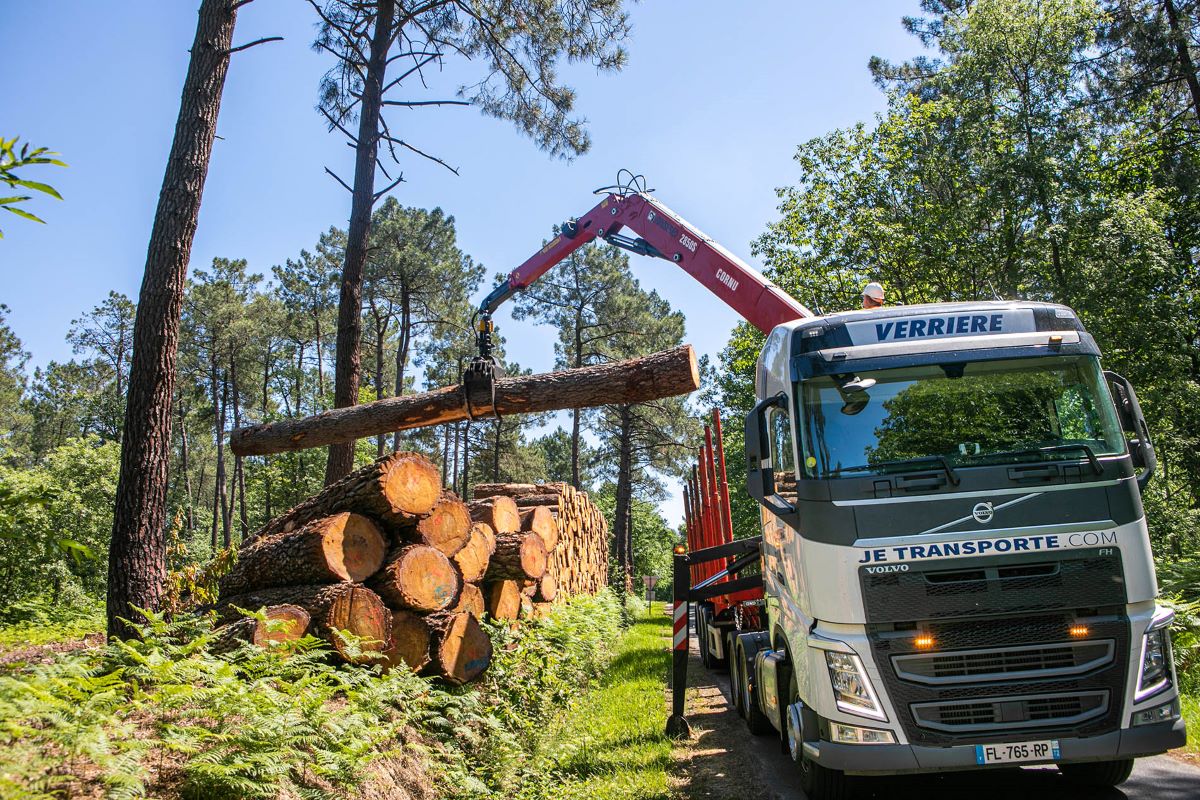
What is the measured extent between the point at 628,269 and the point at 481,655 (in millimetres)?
26109

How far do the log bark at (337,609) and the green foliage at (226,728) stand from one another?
195mm

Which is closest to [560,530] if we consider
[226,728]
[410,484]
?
[410,484]

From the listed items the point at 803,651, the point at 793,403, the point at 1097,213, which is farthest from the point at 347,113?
the point at 1097,213

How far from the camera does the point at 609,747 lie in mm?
7055

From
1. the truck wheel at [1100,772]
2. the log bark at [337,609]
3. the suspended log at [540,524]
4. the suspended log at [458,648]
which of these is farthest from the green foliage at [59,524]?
the truck wheel at [1100,772]

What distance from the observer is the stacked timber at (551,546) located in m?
8.60

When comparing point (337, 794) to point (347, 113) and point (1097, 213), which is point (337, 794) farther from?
point (1097, 213)

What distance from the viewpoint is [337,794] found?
→ 383cm

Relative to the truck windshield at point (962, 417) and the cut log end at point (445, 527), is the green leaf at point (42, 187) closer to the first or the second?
the truck windshield at point (962, 417)

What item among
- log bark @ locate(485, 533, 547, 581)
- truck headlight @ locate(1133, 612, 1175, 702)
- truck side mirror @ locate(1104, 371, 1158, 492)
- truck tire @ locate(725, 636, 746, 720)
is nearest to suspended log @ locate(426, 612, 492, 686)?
log bark @ locate(485, 533, 547, 581)

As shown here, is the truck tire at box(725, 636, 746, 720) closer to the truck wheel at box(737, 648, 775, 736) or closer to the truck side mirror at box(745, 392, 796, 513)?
the truck wheel at box(737, 648, 775, 736)

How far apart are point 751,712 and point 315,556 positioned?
14.0 feet

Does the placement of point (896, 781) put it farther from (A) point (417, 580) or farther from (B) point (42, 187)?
(B) point (42, 187)

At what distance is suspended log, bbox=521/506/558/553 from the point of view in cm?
1055
